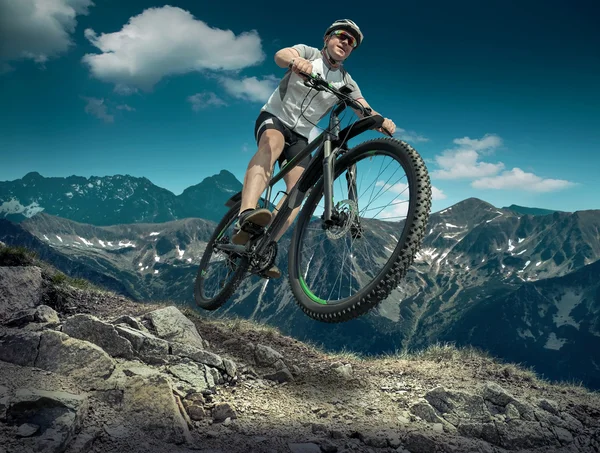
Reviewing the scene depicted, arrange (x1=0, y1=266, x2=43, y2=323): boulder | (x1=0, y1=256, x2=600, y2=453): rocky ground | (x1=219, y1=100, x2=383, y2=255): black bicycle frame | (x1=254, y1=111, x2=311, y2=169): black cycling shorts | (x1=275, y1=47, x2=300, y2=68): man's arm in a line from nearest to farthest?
(x1=0, y1=256, x2=600, y2=453): rocky ground
(x1=219, y1=100, x2=383, y2=255): black bicycle frame
(x1=275, y1=47, x2=300, y2=68): man's arm
(x1=0, y1=266, x2=43, y2=323): boulder
(x1=254, y1=111, x2=311, y2=169): black cycling shorts

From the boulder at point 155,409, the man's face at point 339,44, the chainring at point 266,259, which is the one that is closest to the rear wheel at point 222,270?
the chainring at point 266,259

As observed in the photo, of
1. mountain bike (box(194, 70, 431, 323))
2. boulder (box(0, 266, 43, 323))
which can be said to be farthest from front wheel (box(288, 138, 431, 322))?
boulder (box(0, 266, 43, 323))

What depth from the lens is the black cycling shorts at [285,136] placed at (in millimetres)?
6742

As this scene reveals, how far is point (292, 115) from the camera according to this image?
22.2ft

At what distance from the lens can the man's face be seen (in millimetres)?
5910

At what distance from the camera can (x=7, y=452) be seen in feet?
10.5

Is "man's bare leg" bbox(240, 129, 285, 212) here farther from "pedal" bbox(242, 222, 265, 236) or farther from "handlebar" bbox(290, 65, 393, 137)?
"handlebar" bbox(290, 65, 393, 137)

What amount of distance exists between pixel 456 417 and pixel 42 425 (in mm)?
5365

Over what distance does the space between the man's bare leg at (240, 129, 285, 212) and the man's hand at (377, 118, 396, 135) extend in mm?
1711

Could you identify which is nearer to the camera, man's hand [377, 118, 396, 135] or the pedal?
man's hand [377, 118, 396, 135]

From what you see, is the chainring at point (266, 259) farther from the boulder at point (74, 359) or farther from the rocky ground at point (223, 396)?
the boulder at point (74, 359)

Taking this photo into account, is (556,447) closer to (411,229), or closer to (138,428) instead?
(411,229)

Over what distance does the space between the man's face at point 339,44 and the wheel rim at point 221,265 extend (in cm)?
360

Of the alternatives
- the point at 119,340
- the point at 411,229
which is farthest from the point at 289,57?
the point at 119,340
